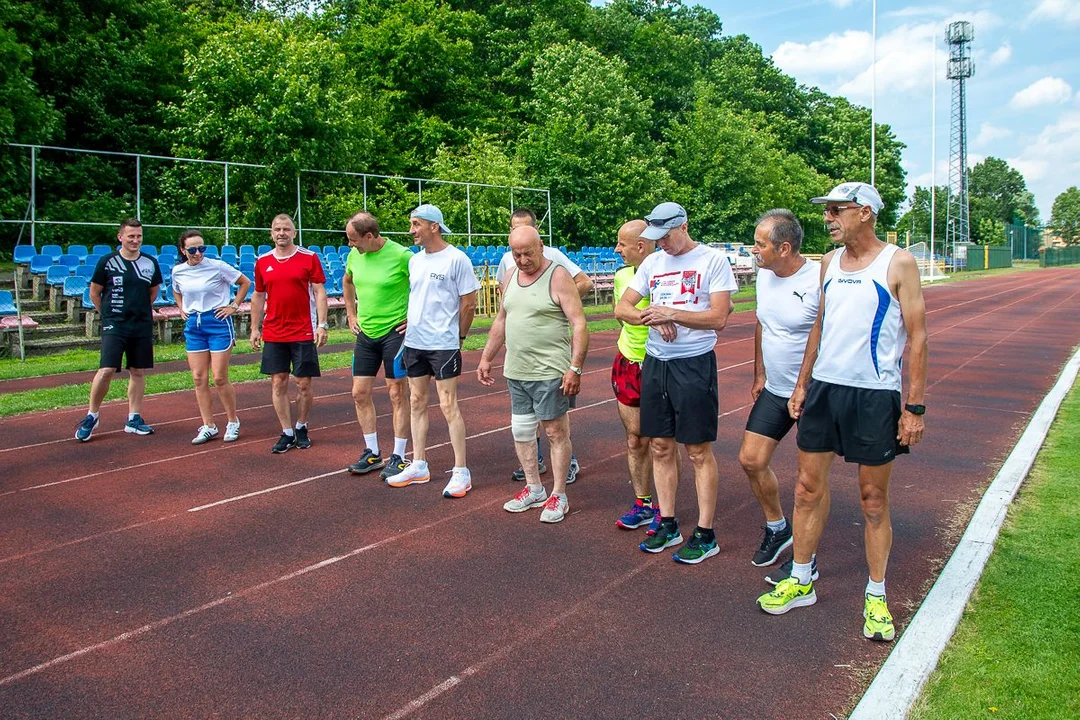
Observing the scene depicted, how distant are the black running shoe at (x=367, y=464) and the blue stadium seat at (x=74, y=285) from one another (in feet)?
37.5

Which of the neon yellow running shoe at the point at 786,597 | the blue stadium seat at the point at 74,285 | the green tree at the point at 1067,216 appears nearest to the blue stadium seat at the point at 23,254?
the blue stadium seat at the point at 74,285

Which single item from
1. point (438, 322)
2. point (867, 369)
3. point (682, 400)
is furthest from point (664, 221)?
point (438, 322)

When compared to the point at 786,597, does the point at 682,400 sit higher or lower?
higher

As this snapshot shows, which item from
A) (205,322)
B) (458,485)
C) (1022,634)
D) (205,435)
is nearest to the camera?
(1022,634)

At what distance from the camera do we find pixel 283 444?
8289 millimetres

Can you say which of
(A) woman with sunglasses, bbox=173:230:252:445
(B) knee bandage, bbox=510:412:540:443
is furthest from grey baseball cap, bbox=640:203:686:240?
(A) woman with sunglasses, bbox=173:230:252:445

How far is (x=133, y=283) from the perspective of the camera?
9055 mm

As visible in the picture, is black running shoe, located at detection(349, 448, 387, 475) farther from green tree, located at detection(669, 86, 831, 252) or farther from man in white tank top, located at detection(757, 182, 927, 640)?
green tree, located at detection(669, 86, 831, 252)

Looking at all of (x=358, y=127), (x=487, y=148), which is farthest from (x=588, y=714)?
(x=487, y=148)

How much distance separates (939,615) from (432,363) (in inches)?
155

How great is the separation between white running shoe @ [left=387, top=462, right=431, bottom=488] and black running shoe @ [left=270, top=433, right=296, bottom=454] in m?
1.61

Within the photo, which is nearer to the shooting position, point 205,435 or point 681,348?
point 681,348

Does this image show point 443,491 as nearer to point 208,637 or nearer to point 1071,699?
point 208,637

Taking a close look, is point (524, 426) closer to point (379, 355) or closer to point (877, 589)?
point (379, 355)
